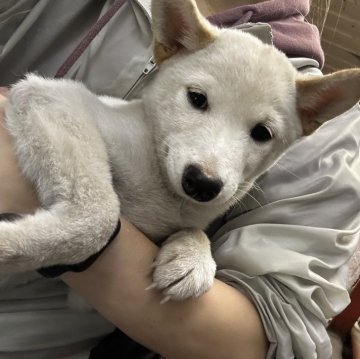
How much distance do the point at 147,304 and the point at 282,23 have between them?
0.89 m

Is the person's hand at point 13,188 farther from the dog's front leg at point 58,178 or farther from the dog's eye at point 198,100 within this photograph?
the dog's eye at point 198,100

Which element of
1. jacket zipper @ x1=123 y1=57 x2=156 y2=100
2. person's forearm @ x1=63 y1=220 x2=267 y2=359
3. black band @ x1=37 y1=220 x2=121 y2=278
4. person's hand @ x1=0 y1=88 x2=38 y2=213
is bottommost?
person's forearm @ x1=63 y1=220 x2=267 y2=359

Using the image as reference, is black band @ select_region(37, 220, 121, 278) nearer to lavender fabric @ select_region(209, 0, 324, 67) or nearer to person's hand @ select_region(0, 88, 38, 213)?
person's hand @ select_region(0, 88, 38, 213)

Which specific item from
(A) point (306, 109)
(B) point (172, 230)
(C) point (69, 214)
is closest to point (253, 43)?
(A) point (306, 109)

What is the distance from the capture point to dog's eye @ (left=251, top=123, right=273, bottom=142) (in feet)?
3.65

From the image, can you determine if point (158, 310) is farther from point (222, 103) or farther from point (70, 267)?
point (222, 103)

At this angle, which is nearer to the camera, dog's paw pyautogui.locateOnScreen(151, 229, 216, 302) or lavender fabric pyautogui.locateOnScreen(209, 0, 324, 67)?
dog's paw pyautogui.locateOnScreen(151, 229, 216, 302)

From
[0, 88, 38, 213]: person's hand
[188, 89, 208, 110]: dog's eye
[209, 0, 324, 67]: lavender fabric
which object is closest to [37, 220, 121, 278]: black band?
[0, 88, 38, 213]: person's hand

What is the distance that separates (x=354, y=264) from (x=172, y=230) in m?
0.49

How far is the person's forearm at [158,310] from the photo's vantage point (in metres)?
1.03

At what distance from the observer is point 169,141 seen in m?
1.06

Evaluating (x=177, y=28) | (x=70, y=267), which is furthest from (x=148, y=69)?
(x=70, y=267)

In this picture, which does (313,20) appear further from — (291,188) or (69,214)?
(69,214)

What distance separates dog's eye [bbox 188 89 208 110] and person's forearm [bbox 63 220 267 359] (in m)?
0.30
